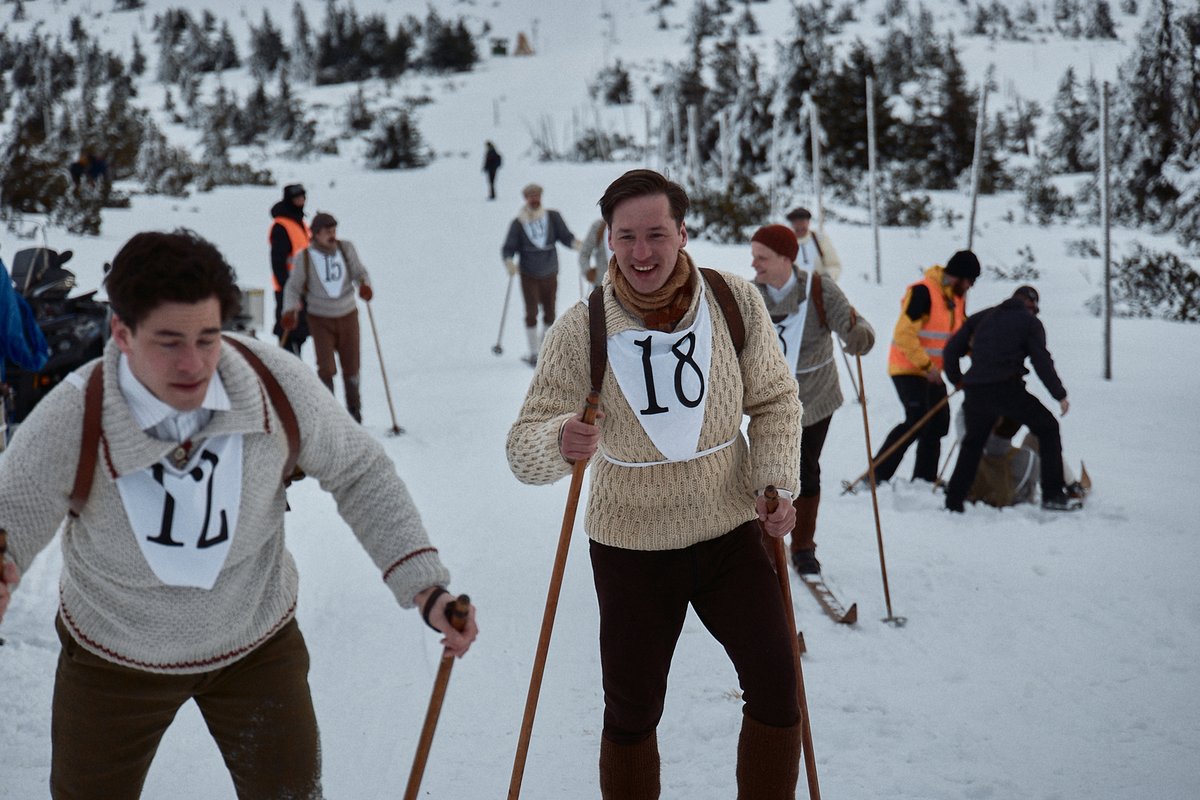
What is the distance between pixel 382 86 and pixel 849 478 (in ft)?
173

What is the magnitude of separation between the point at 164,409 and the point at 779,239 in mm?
3323

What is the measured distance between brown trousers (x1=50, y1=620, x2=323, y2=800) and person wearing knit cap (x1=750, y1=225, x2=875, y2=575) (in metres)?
2.98

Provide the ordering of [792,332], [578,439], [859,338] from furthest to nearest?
[859,338] → [792,332] → [578,439]

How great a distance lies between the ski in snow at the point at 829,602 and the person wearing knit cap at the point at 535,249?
5715 millimetres

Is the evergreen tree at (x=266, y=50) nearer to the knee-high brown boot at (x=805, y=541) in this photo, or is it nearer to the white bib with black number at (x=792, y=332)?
the white bib with black number at (x=792, y=332)

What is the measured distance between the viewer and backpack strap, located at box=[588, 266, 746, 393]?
270 cm

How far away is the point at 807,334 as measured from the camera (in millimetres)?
5051

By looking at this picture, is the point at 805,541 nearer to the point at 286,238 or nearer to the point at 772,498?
the point at 772,498

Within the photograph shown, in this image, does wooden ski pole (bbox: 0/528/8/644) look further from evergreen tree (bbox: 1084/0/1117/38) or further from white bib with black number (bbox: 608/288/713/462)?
evergreen tree (bbox: 1084/0/1117/38)

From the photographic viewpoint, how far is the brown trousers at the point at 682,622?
2.63 meters

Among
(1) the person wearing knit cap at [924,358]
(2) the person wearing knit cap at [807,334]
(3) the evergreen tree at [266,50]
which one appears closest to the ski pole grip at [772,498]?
(2) the person wearing knit cap at [807,334]

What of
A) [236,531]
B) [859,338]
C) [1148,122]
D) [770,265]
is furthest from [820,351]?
[1148,122]

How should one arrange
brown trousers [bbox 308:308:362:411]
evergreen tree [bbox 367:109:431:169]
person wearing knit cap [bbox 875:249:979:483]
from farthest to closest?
evergreen tree [bbox 367:109:431:169] < brown trousers [bbox 308:308:362:411] < person wearing knit cap [bbox 875:249:979:483]

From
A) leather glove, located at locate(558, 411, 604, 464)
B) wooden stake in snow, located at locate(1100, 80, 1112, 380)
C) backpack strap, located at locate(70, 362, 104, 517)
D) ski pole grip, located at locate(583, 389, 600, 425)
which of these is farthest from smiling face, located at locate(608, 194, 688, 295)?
wooden stake in snow, located at locate(1100, 80, 1112, 380)
